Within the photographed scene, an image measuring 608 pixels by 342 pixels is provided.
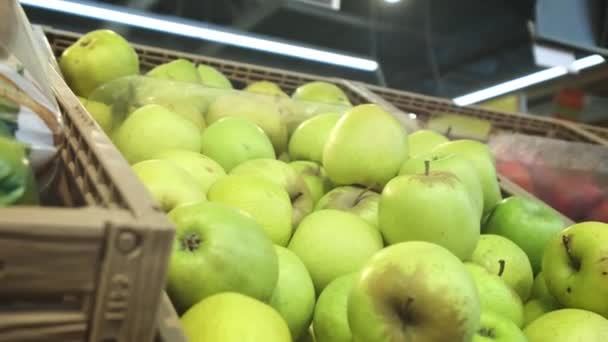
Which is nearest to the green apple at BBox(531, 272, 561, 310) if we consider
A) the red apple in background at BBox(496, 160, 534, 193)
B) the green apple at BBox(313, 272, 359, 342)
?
the green apple at BBox(313, 272, 359, 342)

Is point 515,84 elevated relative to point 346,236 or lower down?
lower down

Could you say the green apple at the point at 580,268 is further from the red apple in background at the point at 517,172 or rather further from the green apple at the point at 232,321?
the red apple in background at the point at 517,172

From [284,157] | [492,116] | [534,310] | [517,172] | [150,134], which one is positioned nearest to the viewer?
[534,310]

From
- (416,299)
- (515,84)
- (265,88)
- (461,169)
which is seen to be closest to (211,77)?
(265,88)

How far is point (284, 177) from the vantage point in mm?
1094

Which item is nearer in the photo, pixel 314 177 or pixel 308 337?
pixel 308 337

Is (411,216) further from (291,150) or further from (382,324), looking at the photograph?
(291,150)

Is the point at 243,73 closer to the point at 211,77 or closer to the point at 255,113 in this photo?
the point at 211,77

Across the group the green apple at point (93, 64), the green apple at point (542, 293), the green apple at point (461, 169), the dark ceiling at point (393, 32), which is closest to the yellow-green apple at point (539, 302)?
the green apple at point (542, 293)

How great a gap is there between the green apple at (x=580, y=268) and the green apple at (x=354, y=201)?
11.1 inches

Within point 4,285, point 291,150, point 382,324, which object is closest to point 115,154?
point 4,285

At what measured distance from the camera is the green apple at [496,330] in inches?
27.9

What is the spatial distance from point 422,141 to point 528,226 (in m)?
0.33

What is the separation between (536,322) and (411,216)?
0.73 ft
